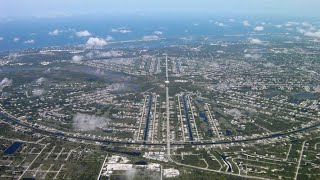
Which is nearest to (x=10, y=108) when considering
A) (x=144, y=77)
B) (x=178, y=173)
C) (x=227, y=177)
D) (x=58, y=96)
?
(x=58, y=96)

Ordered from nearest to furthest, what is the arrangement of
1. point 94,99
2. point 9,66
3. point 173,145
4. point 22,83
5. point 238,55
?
point 173,145 < point 94,99 < point 22,83 < point 9,66 < point 238,55

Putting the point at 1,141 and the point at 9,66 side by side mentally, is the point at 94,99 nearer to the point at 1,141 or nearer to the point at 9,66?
the point at 1,141

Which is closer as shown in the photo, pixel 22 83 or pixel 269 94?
pixel 269 94

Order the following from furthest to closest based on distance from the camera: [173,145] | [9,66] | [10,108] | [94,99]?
1. [9,66]
2. [94,99]
3. [10,108]
4. [173,145]

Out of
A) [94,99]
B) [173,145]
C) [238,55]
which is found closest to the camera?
[173,145]

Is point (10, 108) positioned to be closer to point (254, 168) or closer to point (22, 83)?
point (22, 83)

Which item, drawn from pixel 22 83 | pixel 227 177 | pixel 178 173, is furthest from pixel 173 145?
pixel 22 83

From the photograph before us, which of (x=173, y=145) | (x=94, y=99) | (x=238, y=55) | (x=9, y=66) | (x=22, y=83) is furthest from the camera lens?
(x=238, y=55)

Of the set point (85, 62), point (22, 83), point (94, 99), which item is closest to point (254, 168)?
point (94, 99)

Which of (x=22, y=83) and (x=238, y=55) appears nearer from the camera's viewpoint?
(x=22, y=83)
